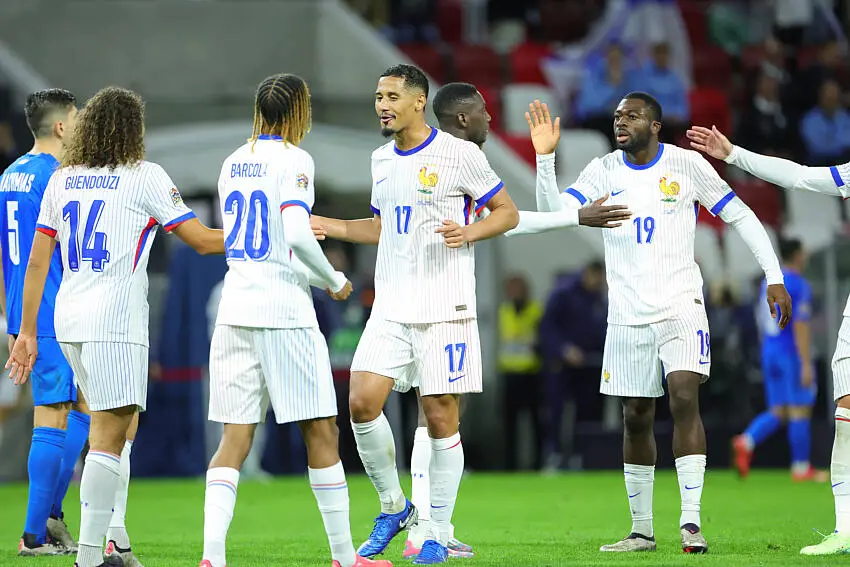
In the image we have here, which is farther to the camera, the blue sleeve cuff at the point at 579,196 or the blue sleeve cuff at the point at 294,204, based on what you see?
the blue sleeve cuff at the point at 579,196

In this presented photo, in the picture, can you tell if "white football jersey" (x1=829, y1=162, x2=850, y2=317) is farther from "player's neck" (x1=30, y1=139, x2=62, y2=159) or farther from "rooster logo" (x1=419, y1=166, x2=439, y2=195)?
"player's neck" (x1=30, y1=139, x2=62, y2=159)

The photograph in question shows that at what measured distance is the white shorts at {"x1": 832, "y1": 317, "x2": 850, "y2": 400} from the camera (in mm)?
6852

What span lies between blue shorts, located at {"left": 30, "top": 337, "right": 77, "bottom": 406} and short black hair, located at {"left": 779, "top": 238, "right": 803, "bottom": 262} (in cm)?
825

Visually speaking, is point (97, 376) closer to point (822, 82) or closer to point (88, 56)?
point (88, 56)

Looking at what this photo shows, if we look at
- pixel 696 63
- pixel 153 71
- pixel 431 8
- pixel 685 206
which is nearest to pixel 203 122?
pixel 153 71

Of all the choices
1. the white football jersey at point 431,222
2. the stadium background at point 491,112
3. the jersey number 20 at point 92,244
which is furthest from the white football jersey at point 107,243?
the stadium background at point 491,112

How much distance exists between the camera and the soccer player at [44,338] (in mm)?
7148

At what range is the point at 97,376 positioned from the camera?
19.3 ft

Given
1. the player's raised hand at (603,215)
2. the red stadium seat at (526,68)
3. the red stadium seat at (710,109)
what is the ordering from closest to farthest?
1. the player's raised hand at (603,215)
2. the red stadium seat at (710,109)
3. the red stadium seat at (526,68)

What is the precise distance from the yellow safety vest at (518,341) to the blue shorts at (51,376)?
8194 millimetres

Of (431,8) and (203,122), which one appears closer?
(203,122)

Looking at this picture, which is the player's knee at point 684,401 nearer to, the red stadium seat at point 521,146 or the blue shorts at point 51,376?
the blue shorts at point 51,376

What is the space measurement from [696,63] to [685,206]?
12.8m

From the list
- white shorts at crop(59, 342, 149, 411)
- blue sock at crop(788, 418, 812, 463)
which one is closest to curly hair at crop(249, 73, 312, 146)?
white shorts at crop(59, 342, 149, 411)
